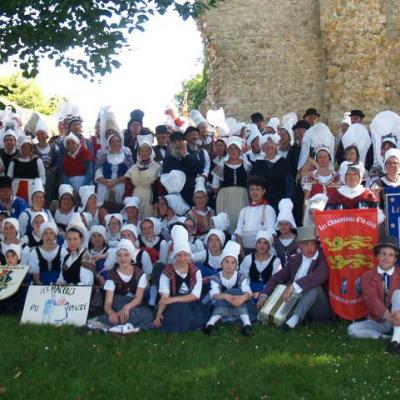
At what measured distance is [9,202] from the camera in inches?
401

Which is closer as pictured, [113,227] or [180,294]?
[180,294]

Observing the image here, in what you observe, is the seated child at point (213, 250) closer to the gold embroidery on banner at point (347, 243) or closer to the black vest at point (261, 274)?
the black vest at point (261, 274)

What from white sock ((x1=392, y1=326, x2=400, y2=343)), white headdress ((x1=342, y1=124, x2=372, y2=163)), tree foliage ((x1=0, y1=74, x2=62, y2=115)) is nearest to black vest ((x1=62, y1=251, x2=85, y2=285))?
white sock ((x1=392, y1=326, x2=400, y2=343))

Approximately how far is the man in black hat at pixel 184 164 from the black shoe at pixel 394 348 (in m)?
4.04

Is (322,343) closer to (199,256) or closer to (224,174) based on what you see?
(199,256)

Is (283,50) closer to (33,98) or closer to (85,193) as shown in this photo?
(85,193)

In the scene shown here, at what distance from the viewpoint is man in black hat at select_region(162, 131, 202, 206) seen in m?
10.5

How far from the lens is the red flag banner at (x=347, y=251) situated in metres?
8.05

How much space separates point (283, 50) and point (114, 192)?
32.7 ft

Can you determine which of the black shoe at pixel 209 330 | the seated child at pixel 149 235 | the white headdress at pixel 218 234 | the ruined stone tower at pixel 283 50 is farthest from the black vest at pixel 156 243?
the ruined stone tower at pixel 283 50

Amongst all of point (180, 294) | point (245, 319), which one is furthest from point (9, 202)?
point (245, 319)

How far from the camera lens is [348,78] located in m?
18.5

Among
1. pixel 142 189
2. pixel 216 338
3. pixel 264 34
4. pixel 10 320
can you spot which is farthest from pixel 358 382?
pixel 264 34

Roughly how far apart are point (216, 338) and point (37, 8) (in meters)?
4.16
